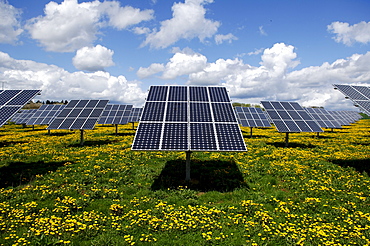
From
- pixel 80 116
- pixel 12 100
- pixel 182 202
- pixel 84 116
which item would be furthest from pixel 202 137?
pixel 80 116

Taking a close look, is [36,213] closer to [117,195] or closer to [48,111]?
[117,195]

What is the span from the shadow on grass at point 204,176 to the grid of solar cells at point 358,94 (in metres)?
10.6

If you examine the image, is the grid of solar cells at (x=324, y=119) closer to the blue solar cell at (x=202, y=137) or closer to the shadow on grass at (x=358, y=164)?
the shadow on grass at (x=358, y=164)

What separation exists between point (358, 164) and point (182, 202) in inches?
580

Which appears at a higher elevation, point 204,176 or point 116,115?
point 116,115

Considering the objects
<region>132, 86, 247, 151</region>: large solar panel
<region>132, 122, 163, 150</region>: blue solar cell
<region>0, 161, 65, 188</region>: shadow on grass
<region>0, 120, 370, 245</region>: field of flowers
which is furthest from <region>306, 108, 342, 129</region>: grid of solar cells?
<region>0, 161, 65, 188</region>: shadow on grass

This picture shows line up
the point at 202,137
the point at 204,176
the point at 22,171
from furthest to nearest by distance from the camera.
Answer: the point at 22,171 < the point at 204,176 < the point at 202,137

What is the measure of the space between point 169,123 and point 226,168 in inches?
226

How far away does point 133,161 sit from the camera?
17844mm

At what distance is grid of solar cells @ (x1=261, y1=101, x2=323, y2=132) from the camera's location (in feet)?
80.5

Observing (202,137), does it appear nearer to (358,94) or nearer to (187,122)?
(187,122)

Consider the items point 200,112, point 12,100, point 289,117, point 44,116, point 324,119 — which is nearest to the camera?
point 200,112

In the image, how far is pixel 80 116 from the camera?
26766mm

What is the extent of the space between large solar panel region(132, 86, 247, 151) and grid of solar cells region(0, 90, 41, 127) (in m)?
8.93
